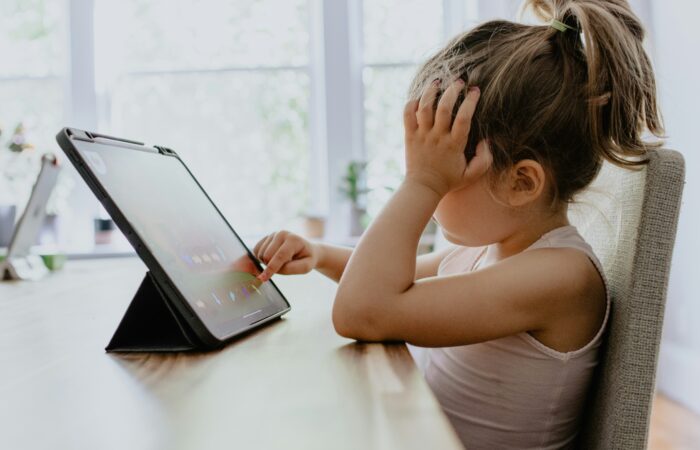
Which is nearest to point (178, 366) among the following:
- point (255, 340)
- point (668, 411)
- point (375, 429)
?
point (255, 340)

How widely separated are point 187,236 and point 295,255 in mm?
287

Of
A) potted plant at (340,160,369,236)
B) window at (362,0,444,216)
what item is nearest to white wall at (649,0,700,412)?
window at (362,0,444,216)

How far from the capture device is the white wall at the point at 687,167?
95.4 inches

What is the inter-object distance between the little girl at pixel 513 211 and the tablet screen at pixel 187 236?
62mm

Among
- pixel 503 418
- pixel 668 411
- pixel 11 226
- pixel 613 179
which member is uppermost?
pixel 613 179

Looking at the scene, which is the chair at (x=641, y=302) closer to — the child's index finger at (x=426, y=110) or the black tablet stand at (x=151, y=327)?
the child's index finger at (x=426, y=110)

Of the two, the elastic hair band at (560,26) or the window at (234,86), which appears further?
the window at (234,86)

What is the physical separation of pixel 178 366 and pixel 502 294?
358 mm

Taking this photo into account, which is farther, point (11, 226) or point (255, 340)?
point (11, 226)

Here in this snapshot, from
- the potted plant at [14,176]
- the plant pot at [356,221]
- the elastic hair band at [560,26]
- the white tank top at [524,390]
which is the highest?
the elastic hair band at [560,26]

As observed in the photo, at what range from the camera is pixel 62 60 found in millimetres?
3645

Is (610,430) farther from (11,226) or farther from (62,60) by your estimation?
(62,60)

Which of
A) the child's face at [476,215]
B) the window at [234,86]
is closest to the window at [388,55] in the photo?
the window at [234,86]

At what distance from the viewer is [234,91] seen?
3.70 metres
